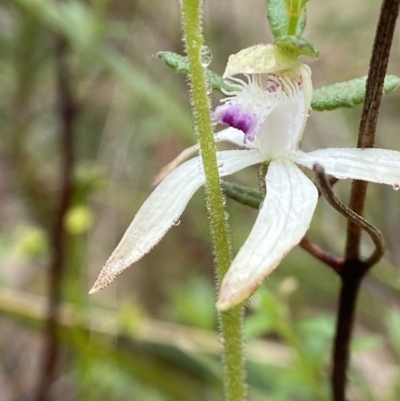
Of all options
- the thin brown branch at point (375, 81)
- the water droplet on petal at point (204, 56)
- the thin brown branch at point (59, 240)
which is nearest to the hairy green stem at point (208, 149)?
the water droplet on petal at point (204, 56)

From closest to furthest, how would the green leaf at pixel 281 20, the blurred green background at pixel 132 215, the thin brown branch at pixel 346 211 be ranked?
the thin brown branch at pixel 346 211 < the green leaf at pixel 281 20 < the blurred green background at pixel 132 215

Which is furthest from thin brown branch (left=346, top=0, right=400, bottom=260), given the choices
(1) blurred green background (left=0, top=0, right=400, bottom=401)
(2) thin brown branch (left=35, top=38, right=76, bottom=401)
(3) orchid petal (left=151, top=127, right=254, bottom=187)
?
(2) thin brown branch (left=35, top=38, right=76, bottom=401)

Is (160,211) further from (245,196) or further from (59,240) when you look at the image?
(59,240)

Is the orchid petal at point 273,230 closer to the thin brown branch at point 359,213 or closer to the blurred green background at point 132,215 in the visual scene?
the thin brown branch at point 359,213

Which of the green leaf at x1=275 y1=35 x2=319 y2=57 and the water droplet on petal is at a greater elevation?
the green leaf at x1=275 y1=35 x2=319 y2=57

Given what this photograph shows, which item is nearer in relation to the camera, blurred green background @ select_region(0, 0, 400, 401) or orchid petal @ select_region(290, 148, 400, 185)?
orchid petal @ select_region(290, 148, 400, 185)

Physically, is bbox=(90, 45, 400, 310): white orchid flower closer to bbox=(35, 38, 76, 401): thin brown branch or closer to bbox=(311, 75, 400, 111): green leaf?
bbox=(311, 75, 400, 111): green leaf

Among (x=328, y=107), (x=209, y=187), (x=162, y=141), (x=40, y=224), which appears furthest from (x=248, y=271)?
(x=162, y=141)
